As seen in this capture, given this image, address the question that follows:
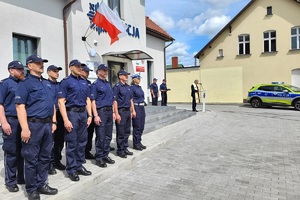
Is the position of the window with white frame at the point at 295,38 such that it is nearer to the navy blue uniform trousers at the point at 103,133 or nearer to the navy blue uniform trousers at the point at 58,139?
the navy blue uniform trousers at the point at 103,133

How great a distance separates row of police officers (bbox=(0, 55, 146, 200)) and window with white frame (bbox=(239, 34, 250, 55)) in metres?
19.7

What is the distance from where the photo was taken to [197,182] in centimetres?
485

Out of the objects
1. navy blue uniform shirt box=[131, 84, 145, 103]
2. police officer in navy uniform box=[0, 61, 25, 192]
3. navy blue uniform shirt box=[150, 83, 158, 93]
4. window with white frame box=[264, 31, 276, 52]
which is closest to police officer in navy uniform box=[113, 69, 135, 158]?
navy blue uniform shirt box=[131, 84, 145, 103]

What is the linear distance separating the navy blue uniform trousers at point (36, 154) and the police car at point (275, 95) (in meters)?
17.5

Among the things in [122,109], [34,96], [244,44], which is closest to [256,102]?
[244,44]

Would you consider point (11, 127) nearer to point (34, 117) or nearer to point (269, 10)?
point (34, 117)

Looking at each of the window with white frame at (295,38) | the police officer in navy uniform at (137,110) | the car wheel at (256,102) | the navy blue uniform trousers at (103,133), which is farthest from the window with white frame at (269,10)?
the navy blue uniform trousers at (103,133)

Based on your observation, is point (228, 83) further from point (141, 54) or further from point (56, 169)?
point (56, 169)

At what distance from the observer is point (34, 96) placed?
12.4ft

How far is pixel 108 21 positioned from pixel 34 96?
7.01m

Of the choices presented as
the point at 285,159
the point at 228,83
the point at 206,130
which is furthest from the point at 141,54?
the point at 228,83

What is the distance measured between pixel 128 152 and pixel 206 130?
4744mm

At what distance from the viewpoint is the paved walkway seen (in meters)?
4.33

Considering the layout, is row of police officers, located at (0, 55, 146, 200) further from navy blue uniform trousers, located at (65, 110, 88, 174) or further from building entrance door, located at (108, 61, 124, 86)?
building entrance door, located at (108, 61, 124, 86)
